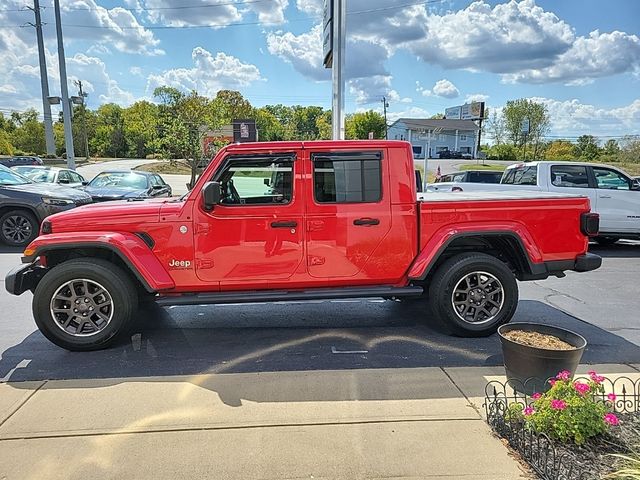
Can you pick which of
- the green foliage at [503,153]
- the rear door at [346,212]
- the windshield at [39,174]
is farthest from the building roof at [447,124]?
the rear door at [346,212]

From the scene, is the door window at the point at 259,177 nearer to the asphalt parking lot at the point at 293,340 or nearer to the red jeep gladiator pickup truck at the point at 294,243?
the red jeep gladiator pickup truck at the point at 294,243

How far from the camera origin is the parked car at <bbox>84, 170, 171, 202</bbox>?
38.4 ft

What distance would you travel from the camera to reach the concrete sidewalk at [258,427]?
2.64 m

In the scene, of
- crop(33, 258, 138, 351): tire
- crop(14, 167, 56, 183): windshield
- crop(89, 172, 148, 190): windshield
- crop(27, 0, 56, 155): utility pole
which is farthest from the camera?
crop(27, 0, 56, 155): utility pole

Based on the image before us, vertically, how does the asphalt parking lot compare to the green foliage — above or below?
below

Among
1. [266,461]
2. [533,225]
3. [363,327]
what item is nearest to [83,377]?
[266,461]

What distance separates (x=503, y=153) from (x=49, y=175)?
6941 cm

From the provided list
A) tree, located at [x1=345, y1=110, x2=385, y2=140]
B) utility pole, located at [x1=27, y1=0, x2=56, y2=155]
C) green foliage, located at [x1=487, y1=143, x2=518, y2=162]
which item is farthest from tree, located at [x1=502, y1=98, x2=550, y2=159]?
utility pole, located at [x1=27, y1=0, x2=56, y2=155]

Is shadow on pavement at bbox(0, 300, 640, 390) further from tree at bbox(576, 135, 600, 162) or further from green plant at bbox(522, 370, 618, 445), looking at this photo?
tree at bbox(576, 135, 600, 162)

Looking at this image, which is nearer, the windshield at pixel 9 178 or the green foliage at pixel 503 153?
the windshield at pixel 9 178

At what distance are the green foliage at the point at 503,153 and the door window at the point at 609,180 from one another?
62788mm

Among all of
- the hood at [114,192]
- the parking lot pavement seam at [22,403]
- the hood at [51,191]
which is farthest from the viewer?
the hood at [114,192]

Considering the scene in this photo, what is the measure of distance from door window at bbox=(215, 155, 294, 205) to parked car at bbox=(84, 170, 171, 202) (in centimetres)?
795

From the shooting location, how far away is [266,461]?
2691mm
